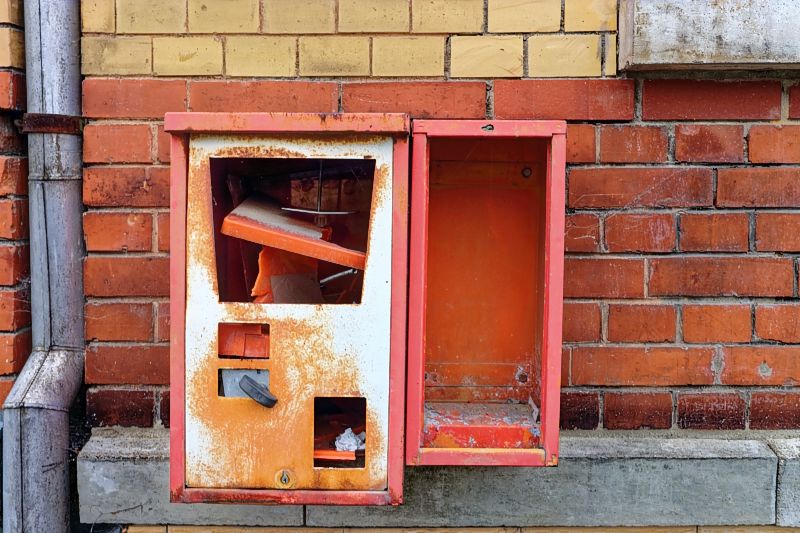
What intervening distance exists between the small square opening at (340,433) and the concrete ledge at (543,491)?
0.30m

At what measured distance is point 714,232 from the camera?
6.84 ft

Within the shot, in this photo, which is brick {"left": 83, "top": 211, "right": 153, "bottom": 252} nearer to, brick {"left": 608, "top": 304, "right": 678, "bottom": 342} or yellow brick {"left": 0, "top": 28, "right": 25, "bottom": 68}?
yellow brick {"left": 0, "top": 28, "right": 25, "bottom": 68}

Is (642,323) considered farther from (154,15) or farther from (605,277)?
(154,15)

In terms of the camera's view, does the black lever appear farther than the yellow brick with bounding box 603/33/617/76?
No

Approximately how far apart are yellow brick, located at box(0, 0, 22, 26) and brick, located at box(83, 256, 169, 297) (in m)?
0.67

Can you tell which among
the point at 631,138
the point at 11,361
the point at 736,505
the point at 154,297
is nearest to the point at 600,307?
the point at 631,138

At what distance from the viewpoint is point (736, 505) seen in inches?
81.4

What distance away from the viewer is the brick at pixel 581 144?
6.78 ft

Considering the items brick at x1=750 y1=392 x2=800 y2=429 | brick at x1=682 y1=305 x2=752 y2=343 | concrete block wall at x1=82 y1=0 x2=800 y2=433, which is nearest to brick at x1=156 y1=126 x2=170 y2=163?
concrete block wall at x1=82 y1=0 x2=800 y2=433

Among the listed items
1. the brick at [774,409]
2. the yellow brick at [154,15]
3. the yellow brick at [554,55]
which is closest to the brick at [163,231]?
the yellow brick at [154,15]

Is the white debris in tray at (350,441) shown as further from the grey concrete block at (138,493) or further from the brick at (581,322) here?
the brick at (581,322)

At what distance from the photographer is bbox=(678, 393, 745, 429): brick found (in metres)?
2.12

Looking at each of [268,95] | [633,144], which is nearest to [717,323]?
[633,144]

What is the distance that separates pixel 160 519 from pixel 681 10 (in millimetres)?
1944
